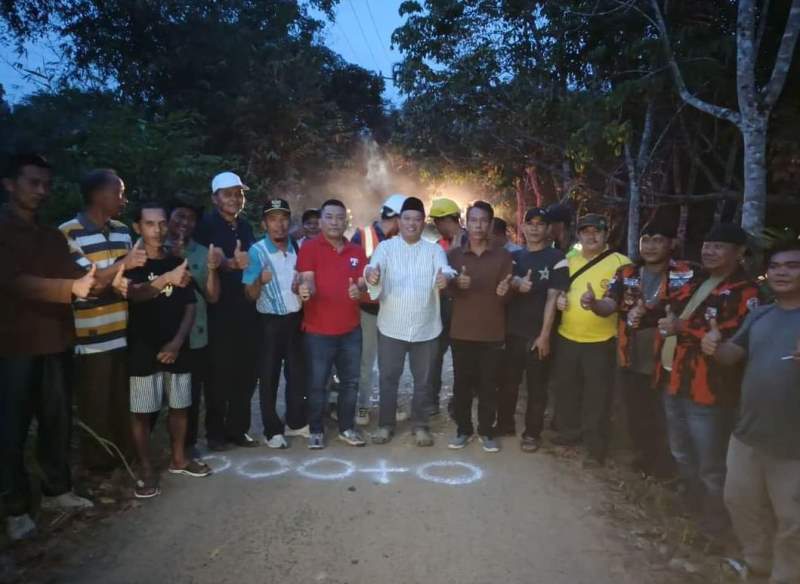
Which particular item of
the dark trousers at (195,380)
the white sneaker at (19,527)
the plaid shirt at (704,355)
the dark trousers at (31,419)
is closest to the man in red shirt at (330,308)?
the dark trousers at (195,380)

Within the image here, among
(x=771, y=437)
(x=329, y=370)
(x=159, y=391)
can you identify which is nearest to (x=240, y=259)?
(x=159, y=391)

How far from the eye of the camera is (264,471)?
455 cm

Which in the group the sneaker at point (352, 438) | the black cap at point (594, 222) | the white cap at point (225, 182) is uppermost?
the white cap at point (225, 182)

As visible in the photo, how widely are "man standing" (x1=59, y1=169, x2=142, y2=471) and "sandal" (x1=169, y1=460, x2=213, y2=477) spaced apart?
54 centimetres

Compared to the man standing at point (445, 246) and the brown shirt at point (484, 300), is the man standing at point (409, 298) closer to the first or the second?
the brown shirt at point (484, 300)

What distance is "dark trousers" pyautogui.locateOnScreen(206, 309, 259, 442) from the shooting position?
484cm

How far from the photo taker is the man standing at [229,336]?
4844 mm

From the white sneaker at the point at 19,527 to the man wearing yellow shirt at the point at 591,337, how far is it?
3.94m

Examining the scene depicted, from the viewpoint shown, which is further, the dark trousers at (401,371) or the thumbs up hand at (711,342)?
the dark trousers at (401,371)

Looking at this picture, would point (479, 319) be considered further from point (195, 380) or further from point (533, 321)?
point (195, 380)

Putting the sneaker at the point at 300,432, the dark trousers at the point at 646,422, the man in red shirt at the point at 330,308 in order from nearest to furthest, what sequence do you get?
the dark trousers at the point at 646,422 → the man in red shirt at the point at 330,308 → the sneaker at the point at 300,432

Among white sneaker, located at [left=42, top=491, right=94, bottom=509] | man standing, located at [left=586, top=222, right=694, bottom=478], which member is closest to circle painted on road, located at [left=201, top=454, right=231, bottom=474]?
white sneaker, located at [left=42, top=491, right=94, bottom=509]

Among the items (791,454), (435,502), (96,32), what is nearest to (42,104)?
(96,32)

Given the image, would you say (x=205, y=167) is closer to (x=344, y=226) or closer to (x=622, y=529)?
(x=344, y=226)
